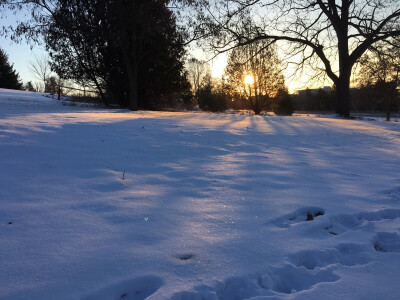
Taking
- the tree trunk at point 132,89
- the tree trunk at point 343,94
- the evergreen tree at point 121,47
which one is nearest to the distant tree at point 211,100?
the evergreen tree at point 121,47

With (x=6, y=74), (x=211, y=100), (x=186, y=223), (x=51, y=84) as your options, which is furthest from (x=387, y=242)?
(x=51, y=84)

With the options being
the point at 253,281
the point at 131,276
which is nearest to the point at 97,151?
the point at 131,276

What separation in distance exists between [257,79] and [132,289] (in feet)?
76.6

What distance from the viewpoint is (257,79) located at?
23.3 meters

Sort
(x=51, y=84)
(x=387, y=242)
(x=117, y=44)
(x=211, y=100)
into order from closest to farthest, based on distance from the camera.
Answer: (x=387, y=242) → (x=117, y=44) → (x=211, y=100) → (x=51, y=84)

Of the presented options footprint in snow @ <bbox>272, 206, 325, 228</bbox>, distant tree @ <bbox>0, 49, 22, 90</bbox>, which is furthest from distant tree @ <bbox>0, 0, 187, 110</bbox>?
distant tree @ <bbox>0, 49, 22, 90</bbox>

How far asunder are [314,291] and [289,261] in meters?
0.28

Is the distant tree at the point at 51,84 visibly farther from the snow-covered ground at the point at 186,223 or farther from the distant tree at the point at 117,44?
the snow-covered ground at the point at 186,223

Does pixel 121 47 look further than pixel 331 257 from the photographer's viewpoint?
Yes

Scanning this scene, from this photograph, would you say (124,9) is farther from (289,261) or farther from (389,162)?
(289,261)

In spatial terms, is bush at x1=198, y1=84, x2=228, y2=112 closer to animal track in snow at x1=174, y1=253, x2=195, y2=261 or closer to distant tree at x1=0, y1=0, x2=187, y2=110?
distant tree at x1=0, y1=0, x2=187, y2=110

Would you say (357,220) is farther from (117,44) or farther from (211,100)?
(211,100)

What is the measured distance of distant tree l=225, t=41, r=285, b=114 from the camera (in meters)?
22.2

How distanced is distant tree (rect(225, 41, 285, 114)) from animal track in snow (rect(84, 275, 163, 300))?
2146cm
